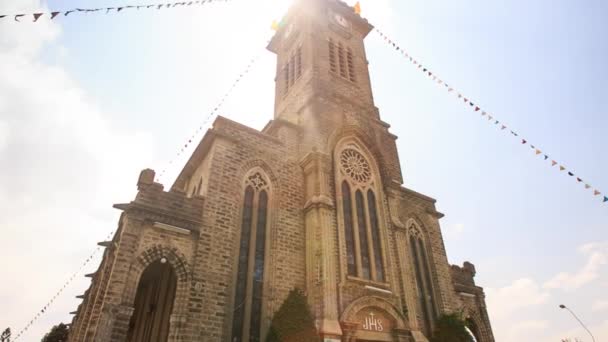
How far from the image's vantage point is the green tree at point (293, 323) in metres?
11.6

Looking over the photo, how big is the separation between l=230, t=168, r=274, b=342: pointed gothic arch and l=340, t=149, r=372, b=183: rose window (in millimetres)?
4092

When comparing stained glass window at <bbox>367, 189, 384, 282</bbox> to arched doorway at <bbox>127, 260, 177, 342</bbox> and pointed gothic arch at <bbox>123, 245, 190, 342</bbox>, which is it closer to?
pointed gothic arch at <bbox>123, 245, 190, 342</bbox>

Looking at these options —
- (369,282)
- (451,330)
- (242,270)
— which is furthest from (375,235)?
(242,270)

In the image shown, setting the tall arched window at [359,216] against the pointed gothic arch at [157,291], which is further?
the tall arched window at [359,216]

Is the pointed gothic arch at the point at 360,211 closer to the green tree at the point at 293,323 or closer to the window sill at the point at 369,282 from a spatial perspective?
the window sill at the point at 369,282

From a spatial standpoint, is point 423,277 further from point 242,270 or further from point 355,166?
point 242,270

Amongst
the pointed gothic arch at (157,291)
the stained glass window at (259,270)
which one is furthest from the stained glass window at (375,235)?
the pointed gothic arch at (157,291)

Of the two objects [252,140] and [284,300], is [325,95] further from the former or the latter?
[284,300]

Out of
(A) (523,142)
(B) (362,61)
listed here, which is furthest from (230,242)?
(B) (362,61)

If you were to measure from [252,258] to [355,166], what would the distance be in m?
7.09

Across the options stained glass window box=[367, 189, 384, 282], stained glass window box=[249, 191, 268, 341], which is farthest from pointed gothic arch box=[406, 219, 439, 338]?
stained glass window box=[249, 191, 268, 341]

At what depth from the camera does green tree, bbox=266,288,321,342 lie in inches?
456

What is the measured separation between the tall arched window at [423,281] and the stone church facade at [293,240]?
5 cm

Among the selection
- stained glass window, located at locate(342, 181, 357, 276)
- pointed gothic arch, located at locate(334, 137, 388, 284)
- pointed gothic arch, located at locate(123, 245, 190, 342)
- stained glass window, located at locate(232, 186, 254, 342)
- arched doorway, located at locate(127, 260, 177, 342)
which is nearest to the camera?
pointed gothic arch, located at locate(123, 245, 190, 342)
